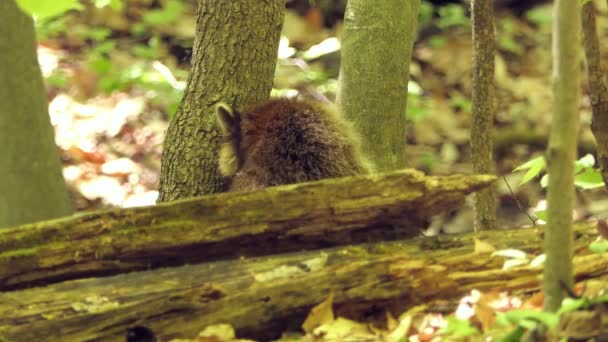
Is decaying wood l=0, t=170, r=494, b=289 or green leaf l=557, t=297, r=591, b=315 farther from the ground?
decaying wood l=0, t=170, r=494, b=289

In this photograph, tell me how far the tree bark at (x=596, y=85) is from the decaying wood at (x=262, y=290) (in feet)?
2.27

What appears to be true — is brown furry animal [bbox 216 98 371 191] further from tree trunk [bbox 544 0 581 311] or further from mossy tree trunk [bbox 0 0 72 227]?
tree trunk [bbox 544 0 581 311]

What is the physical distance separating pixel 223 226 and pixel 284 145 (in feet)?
2.57

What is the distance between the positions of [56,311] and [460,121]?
638cm

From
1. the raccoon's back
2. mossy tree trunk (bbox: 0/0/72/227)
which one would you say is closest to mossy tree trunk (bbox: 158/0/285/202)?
the raccoon's back

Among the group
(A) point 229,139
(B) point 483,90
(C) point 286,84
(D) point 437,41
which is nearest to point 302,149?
(A) point 229,139

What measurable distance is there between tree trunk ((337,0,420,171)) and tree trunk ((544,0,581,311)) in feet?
6.14

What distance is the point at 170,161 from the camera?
13.3 feet

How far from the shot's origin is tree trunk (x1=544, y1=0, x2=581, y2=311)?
2.20 m

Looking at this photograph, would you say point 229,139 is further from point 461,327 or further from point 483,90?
point 461,327

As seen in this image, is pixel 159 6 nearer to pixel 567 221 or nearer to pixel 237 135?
pixel 237 135

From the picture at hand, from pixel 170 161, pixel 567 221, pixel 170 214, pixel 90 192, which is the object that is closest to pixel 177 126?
pixel 170 161

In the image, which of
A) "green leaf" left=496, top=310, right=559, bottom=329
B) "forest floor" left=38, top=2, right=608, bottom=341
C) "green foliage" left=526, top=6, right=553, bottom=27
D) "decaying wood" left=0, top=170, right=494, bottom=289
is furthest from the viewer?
"green foliage" left=526, top=6, right=553, bottom=27

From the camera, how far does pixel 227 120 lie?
12.6ft
